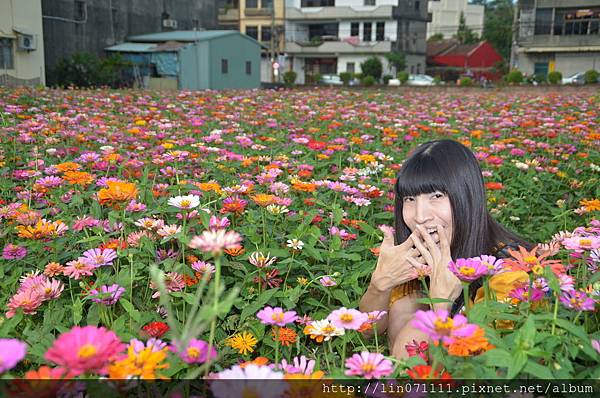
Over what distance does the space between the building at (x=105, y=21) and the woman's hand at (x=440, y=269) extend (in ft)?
56.7

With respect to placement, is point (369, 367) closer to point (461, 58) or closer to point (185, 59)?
point (185, 59)

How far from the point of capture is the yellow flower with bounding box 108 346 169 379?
0.68 meters

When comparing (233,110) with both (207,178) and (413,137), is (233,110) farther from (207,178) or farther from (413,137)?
(207,178)

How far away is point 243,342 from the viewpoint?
52.3 inches

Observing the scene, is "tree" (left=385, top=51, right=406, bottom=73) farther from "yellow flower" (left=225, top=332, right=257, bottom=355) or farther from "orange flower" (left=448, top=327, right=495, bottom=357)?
"orange flower" (left=448, top=327, right=495, bottom=357)

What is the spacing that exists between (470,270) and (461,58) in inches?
1517

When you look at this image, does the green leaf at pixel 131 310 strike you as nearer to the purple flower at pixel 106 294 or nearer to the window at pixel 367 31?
the purple flower at pixel 106 294

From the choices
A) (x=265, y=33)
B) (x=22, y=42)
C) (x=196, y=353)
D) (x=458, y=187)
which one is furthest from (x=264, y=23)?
(x=196, y=353)

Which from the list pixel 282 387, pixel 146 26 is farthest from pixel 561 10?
pixel 282 387

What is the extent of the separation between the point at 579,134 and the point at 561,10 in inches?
1005

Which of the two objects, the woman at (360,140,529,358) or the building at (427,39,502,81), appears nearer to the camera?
the woman at (360,140,529,358)

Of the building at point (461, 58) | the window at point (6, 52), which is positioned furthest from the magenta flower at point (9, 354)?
the building at point (461, 58)

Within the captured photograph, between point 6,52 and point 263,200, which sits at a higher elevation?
point 6,52

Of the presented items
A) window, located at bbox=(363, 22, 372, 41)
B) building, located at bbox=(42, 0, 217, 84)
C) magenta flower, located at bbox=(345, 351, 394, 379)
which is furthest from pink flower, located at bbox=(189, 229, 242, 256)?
A: window, located at bbox=(363, 22, 372, 41)
